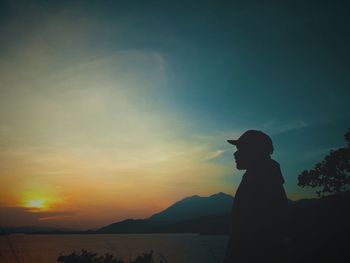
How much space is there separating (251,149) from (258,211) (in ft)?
6.85

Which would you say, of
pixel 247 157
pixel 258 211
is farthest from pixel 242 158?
pixel 258 211

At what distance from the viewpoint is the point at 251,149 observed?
30.2ft

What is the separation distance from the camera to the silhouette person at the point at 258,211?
25.0ft

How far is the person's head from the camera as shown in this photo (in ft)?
29.9

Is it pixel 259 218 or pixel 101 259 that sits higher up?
pixel 259 218

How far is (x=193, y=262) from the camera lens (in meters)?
99.2

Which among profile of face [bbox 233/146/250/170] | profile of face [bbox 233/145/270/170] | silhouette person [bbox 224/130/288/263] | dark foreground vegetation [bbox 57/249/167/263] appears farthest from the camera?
dark foreground vegetation [bbox 57/249/167/263]

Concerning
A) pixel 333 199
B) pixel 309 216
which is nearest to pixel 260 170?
pixel 309 216

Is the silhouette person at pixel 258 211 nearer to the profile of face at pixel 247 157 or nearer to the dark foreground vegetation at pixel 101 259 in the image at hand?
the profile of face at pixel 247 157

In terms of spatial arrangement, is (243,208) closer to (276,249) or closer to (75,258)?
(276,249)

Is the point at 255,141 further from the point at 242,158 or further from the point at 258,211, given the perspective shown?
the point at 258,211

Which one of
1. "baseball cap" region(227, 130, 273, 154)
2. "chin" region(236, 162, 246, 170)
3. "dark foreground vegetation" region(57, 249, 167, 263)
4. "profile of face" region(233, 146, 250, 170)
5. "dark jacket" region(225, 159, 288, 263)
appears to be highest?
"baseball cap" region(227, 130, 273, 154)

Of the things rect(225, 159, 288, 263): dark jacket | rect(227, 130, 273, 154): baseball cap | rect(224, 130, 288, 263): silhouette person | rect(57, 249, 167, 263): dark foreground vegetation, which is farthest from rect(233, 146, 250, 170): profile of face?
rect(57, 249, 167, 263): dark foreground vegetation

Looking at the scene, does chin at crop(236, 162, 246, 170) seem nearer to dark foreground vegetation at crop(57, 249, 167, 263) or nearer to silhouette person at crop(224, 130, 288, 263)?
silhouette person at crop(224, 130, 288, 263)
